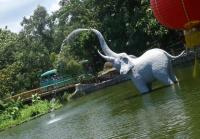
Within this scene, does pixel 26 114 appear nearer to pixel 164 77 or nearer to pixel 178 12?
pixel 164 77

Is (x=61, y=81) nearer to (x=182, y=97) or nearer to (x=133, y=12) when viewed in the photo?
Result: (x=133, y=12)

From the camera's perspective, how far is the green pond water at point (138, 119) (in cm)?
1435

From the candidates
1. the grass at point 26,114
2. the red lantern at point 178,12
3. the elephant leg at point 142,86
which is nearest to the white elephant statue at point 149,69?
the elephant leg at point 142,86

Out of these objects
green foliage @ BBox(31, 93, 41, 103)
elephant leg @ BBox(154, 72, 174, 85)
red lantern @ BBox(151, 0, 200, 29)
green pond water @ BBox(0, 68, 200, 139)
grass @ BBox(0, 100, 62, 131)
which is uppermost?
red lantern @ BBox(151, 0, 200, 29)

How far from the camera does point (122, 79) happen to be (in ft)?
118

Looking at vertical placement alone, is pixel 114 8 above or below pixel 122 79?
above

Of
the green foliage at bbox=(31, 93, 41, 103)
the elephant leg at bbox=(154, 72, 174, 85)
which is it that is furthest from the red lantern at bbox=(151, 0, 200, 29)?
the green foliage at bbox=(31, 93, 41, 103)

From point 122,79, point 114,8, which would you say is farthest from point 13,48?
point 122,79

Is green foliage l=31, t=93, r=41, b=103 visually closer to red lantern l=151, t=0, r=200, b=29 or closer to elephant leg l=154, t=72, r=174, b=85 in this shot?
elephant leg l=154, t=72, r=174, b=85

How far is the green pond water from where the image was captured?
1435 centimetres

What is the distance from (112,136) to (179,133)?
2.76m

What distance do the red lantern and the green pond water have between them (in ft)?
20.5

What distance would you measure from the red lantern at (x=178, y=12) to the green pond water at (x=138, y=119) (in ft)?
20.5

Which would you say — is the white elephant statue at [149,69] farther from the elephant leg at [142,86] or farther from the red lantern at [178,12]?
the red lantern at [178,12]
